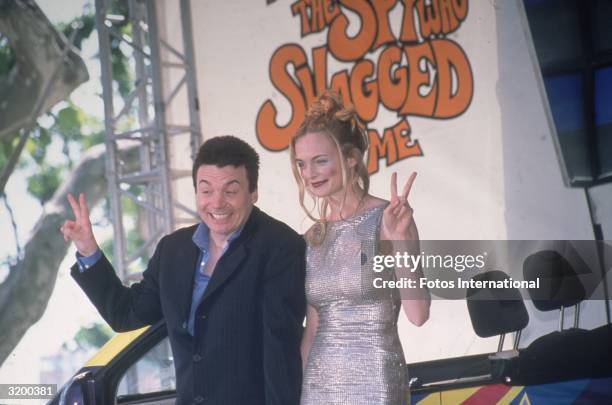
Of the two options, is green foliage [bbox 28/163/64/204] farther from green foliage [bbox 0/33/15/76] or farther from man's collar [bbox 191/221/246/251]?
man's collar [bbox 191/221/246/251]

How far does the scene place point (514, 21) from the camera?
353 centimetres

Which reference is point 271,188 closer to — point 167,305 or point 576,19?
point 576,19

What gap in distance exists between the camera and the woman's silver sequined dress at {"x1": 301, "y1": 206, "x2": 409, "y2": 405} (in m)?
2.04

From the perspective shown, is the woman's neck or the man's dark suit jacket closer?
the man's dark suit jacket

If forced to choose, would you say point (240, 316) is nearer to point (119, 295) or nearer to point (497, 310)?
point (119, 295)

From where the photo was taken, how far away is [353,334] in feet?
6.75

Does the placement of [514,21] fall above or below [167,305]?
above

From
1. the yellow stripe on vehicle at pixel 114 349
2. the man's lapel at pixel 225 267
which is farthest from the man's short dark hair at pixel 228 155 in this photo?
the yellow stripe on vehicle at pixel 114 349

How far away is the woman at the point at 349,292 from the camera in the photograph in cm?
204

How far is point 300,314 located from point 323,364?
0.15 meters

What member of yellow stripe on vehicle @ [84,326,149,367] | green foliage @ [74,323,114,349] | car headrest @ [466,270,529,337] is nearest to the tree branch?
green foliage @ [74,323,114,349]

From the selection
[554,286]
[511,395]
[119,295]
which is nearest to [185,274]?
[119,295]

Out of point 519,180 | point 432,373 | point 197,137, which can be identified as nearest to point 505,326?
point 432,373

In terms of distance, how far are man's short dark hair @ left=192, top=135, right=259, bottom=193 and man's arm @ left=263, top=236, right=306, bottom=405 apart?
9.6 inches
